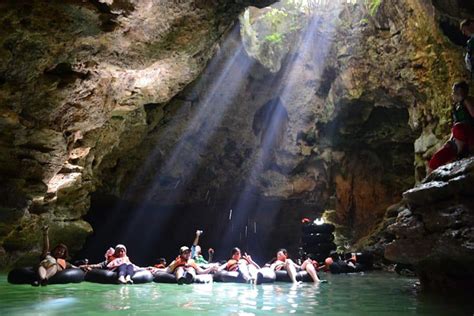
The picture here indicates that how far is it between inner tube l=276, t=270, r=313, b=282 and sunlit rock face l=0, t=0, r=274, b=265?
6.20 meters

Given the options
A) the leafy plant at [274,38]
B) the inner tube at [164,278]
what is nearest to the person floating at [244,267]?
the inner tube at [164,278]

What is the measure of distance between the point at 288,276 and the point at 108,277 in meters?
4.48

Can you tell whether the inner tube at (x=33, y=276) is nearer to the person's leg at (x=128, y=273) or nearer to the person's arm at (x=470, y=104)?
the person's leg at (x=128, y=273)

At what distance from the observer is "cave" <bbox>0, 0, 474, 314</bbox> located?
7332 millimetres

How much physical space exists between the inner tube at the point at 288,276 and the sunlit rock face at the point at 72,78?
620 centimetres

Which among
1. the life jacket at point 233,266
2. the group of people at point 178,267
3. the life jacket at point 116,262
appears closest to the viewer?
the group of people at point 178,267

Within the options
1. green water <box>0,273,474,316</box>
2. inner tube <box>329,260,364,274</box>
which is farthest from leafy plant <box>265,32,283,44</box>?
green water <box>0,273,474,316</box>

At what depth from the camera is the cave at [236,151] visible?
24.1ft

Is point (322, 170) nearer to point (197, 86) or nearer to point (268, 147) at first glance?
point (268, 147)

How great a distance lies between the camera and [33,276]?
9523 millimetres

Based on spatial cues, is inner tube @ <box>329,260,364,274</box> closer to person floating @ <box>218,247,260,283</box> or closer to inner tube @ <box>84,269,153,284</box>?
person floating @ <box>218,247,260,283</box>

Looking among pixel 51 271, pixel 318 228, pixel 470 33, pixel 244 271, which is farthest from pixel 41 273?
pixel 318 228

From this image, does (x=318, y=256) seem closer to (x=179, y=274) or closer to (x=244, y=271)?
(x=244, y=271)

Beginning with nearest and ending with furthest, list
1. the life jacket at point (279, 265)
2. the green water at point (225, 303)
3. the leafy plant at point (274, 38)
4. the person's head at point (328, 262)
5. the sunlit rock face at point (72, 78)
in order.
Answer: the green water at point (225, 303)
the sunlit rock face at point (72, 78)
the life jacket at point (279, 265)
the person's head at point (328, 262)
the leafy plant at point (274, 38)
